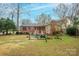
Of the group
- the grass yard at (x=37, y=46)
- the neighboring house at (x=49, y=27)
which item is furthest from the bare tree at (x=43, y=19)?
the grass yard at (x=37, y=46)

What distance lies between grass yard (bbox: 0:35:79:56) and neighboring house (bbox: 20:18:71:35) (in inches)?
2.3

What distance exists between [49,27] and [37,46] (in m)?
0.16

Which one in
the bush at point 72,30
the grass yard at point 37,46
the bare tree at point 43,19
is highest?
the bare tree at point 43,19

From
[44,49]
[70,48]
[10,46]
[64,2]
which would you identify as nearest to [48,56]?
[44,49]

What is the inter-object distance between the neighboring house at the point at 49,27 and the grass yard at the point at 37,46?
0.06 metres

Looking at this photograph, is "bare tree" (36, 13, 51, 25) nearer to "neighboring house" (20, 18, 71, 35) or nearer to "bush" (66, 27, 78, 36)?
"neighboring house" (20, 18, 71, 35)

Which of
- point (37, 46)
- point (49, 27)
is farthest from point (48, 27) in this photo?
point (37, 46)

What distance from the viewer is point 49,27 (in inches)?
54.9

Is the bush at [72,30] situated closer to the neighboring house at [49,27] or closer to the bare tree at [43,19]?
the neighboring house at [49,27]

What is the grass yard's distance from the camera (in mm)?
1375

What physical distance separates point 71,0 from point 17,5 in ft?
1.26

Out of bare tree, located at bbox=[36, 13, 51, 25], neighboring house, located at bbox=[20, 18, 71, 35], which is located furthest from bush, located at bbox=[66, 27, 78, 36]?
bare tree, located at bbox=[36, 13, 51, 25]

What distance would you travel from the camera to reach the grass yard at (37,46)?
1.38 m

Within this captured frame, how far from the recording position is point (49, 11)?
54.9 inches
